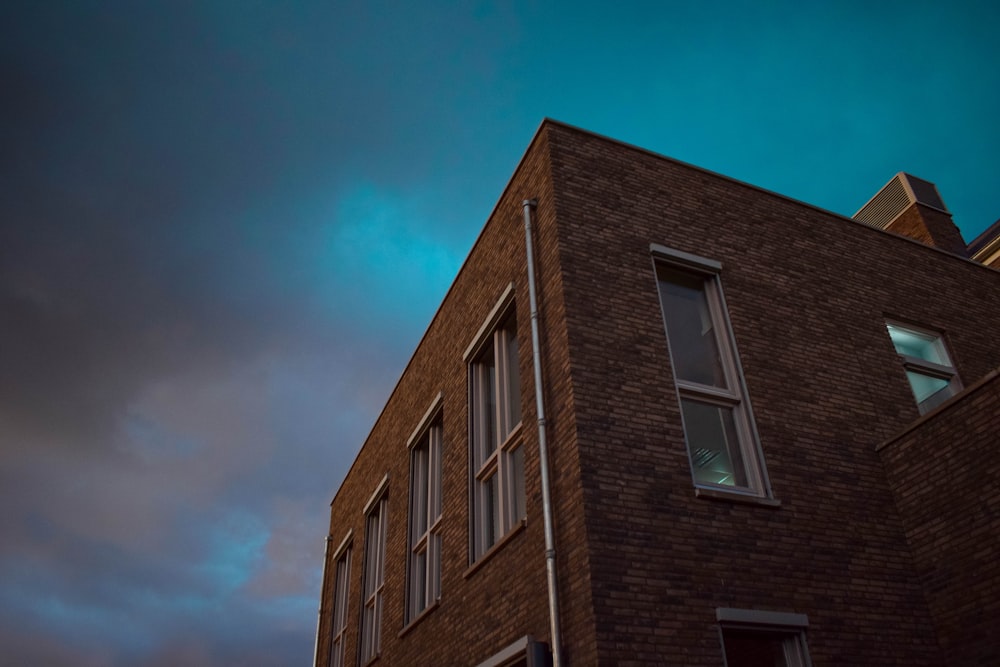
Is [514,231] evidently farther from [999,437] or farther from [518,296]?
[999,437]

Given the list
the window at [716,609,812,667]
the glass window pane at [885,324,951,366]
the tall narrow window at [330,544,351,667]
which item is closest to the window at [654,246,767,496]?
the window at [716,609,812,667]

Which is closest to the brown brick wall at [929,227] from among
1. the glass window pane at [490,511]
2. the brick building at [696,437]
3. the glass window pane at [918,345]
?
the brick building at [696,437]

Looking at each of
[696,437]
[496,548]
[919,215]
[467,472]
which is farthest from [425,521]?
[919,215]

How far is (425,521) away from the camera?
13242 mm

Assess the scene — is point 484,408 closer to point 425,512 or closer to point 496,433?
point 496,433

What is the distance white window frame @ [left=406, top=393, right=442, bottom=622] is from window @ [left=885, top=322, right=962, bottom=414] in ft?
23.3

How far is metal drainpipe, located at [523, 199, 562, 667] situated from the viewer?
7.47 metres

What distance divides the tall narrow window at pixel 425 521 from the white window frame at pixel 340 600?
4.77 meters

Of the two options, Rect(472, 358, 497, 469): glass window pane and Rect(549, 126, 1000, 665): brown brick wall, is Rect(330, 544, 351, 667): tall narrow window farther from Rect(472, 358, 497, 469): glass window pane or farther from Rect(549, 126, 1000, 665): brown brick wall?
Rect(549, 126, 1000, 665): brown brick wall

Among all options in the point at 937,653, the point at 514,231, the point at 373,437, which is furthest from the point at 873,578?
the point at 373,437

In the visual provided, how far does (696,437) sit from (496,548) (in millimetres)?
2734

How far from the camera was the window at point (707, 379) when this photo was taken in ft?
29.3

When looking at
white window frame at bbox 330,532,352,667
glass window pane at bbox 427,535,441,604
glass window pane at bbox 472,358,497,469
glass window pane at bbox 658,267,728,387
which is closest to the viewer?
glass window pane at bbox 658,267,728,387

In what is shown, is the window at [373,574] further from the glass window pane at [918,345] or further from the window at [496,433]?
the glass window pane at [918,345]
